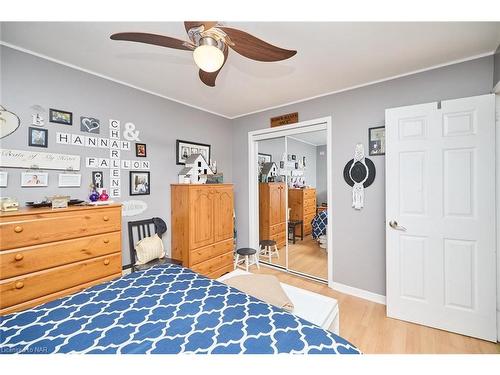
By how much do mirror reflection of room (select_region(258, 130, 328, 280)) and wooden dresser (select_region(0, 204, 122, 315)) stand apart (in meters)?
2.25

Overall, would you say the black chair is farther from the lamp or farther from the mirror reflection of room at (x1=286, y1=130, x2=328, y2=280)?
the lamp

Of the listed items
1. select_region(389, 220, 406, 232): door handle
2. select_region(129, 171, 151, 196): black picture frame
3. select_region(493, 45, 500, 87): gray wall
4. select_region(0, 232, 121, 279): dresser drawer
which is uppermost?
select_region(493, 45, 500, 87): gray wall

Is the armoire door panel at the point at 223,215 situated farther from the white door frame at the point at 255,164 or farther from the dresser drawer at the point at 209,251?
the white door frame at the point at 255,164

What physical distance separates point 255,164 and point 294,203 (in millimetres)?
949

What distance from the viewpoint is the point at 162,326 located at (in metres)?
1.00

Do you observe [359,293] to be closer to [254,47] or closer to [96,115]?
[254,47]

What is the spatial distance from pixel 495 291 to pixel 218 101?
11.7 ft

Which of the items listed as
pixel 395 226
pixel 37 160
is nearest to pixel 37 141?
pixel 37 160

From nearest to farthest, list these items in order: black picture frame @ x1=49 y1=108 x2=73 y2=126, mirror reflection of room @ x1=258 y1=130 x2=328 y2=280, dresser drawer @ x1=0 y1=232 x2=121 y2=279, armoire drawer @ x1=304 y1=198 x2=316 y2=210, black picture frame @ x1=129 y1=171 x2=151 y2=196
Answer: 1. dresser drawer @ x1=0 y1=232 x2=121 y2=279
2. black picture frame @ x1=49 y1=108 x2=73 y2=126
3. black picture frame @ x1=129 y1=171 x2=151 y2=196
4. mirror reflection of room @ x1=258 y1=130 x2=328 y2=280
5. armoire drawer @ x1=304 y1=198 x2=316 y2=210

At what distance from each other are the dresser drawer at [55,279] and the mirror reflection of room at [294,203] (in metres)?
2.28

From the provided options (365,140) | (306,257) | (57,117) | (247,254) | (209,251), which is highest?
(57,117)

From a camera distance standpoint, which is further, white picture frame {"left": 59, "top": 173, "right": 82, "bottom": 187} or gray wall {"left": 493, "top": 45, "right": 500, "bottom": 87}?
white picture frame {"left": 59, "top": 173, "right": 82, "bottom": 187}

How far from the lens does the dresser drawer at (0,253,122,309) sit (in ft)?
4.68

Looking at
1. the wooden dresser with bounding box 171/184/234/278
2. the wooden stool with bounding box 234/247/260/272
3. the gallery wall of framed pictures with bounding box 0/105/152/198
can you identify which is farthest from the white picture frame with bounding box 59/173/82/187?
the wooden stool with bounding box 234/247/260/272
